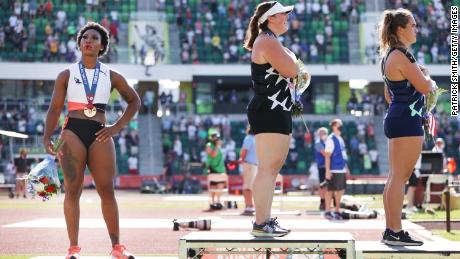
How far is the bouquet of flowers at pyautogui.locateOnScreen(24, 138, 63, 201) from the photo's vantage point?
27.2 feet

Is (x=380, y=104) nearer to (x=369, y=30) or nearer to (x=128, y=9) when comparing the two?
(x=369, y=30)

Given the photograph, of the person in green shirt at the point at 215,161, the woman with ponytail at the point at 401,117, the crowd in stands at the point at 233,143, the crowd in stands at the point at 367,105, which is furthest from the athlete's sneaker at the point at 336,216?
the crowd in stands at the point at 367,105

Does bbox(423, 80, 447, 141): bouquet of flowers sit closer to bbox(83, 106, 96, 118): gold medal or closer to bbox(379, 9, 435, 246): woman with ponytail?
bbox(379, 9, 435, 246): woman with ponytail

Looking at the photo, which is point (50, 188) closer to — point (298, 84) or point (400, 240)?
point (298, 84)

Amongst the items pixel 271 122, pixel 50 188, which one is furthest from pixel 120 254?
pixel 271 122

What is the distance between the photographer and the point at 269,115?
7910 mm

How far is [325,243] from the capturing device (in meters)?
7.28

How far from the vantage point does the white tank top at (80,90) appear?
8336 millimetres

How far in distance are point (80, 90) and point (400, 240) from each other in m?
3.06

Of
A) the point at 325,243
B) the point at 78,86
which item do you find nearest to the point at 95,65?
the point at 78,86

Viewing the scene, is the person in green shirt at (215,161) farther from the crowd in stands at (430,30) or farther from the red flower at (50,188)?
the crowd in stands at (430,30)

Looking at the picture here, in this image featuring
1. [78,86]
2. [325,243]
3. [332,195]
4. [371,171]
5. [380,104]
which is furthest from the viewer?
[380,104]

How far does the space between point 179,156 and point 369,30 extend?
10558 mm

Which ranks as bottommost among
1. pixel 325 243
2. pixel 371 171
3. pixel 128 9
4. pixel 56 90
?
pixel 371 171
